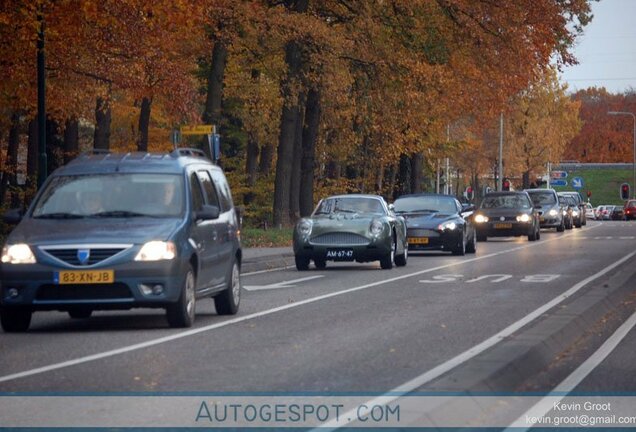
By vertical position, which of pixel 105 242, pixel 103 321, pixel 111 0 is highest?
pixel 111 0

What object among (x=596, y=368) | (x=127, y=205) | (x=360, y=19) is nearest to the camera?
(x=596, y=368)

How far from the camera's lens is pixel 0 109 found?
4175 centimetres

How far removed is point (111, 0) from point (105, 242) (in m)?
15.6

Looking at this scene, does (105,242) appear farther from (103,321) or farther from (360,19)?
(360,19)

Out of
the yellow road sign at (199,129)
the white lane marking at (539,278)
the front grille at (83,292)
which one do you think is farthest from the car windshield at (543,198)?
the front grille at (83,292)

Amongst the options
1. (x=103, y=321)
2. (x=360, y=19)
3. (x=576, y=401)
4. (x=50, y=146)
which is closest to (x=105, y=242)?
(x=103, y=321)

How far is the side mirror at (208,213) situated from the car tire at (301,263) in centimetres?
1206

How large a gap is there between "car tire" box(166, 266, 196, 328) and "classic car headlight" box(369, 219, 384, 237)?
12.3m

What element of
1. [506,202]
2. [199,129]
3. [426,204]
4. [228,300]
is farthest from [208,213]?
[506,202]

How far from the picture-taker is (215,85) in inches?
1558

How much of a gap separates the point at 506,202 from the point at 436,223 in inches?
584

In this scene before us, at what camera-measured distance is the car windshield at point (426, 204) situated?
1442 inches

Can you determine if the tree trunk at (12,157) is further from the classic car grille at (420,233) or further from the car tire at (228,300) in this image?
the car tire at (228,300)

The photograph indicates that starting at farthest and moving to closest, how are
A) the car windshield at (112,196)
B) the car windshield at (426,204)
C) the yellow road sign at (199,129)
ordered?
the car windshield at (426,204) → the yellow road sign at (199,129) → the car windshield at (112,196)
